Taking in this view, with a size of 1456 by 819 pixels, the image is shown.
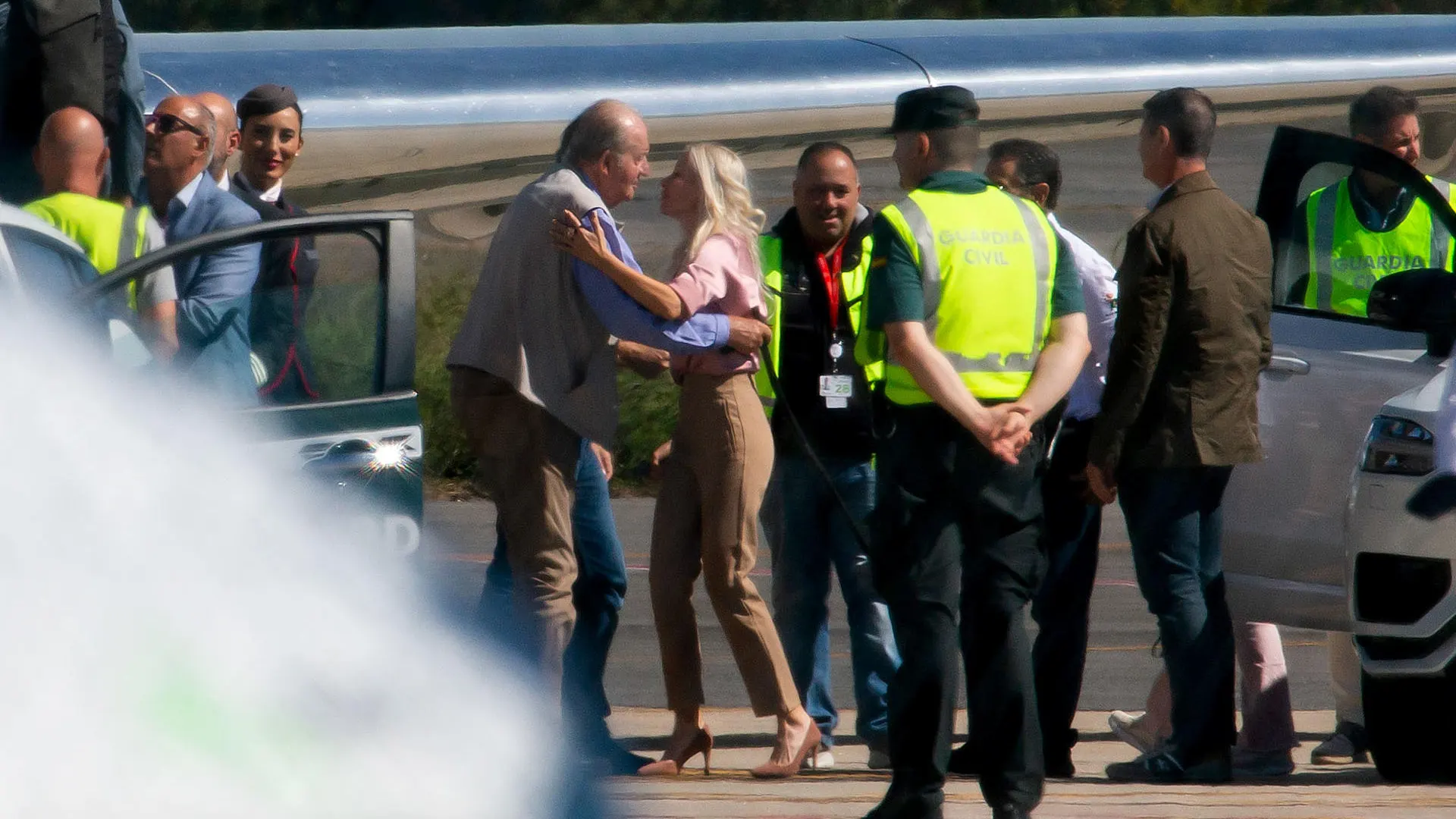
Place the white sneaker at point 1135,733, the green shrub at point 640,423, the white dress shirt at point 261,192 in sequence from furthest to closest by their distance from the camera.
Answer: the green shrub at point 640,423 → the white dress shirt at point 261,192 → the white sneaker at point 1135,733

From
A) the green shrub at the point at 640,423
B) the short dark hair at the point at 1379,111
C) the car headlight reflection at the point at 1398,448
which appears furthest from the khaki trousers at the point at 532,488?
the green shrub at the point at 640,423

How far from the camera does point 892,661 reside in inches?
236

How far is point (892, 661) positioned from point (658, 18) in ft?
85.0

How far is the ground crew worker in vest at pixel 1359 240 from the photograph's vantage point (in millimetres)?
5805

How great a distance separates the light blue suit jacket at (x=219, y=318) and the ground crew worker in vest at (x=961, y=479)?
1459 mm

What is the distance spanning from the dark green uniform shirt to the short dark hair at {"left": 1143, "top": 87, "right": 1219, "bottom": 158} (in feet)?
2.52

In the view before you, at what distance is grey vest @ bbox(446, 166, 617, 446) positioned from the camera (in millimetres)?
5215

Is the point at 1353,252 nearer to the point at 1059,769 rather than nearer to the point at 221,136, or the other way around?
the point at 1059,769

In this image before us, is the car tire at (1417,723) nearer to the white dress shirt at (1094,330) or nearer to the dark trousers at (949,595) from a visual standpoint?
the white dress shirt at (1094,330)

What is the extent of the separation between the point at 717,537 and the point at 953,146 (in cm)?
129

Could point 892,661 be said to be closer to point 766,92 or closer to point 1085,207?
point 766,92

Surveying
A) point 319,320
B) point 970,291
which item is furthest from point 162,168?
point 970,291

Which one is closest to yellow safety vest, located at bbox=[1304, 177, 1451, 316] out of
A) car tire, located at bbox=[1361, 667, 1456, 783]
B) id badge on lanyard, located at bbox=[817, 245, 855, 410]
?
car tire, located at bbox=[1361, 667, 1456, 783]

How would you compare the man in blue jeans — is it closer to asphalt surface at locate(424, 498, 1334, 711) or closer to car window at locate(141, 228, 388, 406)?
asphalt surface at locate(424, 498, 1334, 711)
